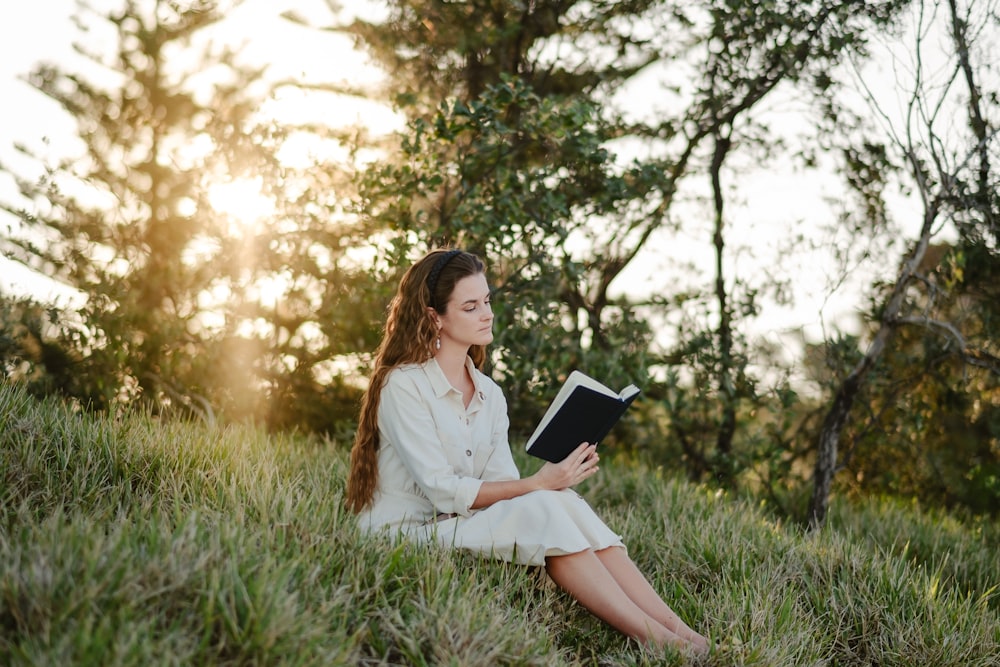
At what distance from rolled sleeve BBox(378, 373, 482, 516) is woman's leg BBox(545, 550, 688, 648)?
47 cm

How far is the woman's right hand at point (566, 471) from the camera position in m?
3.70

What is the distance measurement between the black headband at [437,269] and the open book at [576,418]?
0.83m

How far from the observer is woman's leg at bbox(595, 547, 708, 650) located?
3572 millimetres

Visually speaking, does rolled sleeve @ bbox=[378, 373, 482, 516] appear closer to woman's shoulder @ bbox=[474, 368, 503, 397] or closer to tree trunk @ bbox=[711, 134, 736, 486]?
woman's shoulder @ bbox=[474, 368, 503, 397]

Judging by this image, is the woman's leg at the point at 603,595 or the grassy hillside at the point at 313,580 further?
the woman's leg at the point at 603,595

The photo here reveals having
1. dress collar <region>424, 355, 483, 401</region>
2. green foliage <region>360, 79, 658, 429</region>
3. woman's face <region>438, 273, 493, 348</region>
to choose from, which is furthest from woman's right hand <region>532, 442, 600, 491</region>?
green foliage <region>360, 79, 658, 429</region>

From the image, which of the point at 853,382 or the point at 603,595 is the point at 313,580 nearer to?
the point at 603,595

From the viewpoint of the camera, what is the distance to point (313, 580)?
3.04 meters

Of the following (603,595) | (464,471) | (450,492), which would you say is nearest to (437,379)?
(464,471)

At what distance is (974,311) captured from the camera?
7.46 m

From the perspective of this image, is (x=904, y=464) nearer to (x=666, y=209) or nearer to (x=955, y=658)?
(x=666, y=209)

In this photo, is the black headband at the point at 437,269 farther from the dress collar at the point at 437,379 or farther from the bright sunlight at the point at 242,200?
the bright sunlight at the point at 242,200

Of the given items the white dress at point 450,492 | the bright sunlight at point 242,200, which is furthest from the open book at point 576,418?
the bright sunlight at point 242,200

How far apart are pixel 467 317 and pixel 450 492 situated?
824mm
